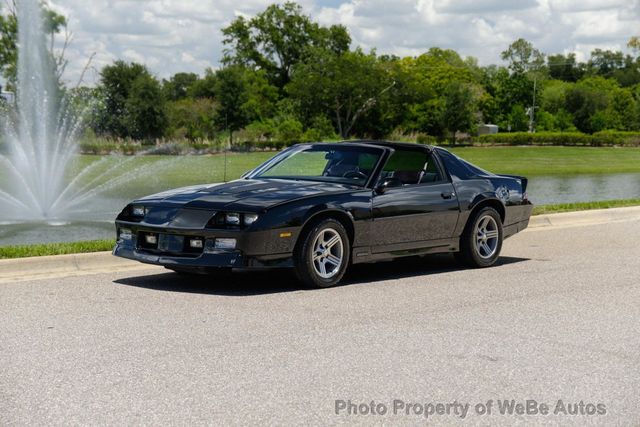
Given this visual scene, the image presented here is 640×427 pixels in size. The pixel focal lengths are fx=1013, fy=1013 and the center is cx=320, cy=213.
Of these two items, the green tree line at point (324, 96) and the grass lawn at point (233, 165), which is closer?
the grass lawn at point (233, 165)

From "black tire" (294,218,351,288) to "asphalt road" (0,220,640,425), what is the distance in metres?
0.16

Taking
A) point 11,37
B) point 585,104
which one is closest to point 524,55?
point 585,104

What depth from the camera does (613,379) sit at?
6.11 metres

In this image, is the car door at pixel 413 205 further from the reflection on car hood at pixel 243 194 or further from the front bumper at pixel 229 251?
the front bumper at pixel 229 251

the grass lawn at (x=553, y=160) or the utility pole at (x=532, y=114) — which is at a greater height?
the utility pole at (x=532, y=114)

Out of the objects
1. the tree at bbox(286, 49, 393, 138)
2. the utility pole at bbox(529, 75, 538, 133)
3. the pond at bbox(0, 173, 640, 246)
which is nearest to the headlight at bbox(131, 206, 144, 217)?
the pond at bbox(0, 173, 640, 246)

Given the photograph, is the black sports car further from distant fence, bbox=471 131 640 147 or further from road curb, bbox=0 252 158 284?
distant fence, bbox=471 131 640 147

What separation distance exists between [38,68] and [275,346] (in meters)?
21.7

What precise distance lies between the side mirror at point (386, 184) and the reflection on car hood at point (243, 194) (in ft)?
0.69

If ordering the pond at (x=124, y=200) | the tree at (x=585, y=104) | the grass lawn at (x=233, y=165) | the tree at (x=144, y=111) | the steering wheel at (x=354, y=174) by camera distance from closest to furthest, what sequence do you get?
the steering wheel at (x=354, y=174)
the pond at (x=124, y=200)
the grass lawn at (x=233, y=165)
the tree at (x=144, y=111)
the tree at (x=585, y=104)

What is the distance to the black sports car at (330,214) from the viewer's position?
29.3ft

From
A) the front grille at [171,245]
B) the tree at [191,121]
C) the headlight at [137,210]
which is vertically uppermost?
the tree at [191,121]

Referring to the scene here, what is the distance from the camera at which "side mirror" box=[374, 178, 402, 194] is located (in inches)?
390

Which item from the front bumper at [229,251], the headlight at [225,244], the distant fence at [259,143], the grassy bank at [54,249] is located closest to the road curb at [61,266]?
the grassy bank at [54,249]
